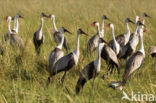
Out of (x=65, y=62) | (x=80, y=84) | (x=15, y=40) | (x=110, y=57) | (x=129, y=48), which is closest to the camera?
(x=80, y=84)

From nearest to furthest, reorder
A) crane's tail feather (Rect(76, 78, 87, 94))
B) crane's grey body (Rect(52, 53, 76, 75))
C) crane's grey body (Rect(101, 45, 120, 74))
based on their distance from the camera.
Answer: crane's tail feather (Rect(76, 78, 87, 94))
crane's grey body (Rect(52, 53, 76, 75))
crane's grey body (Rect(101, 45, 120, 74))

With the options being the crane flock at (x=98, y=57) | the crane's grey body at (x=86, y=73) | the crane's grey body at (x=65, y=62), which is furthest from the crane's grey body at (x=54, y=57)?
the crane's grey body at (x=86, y=73)

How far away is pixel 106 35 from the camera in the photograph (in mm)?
8633

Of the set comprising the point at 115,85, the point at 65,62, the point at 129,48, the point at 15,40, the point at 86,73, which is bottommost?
the point at 115,85

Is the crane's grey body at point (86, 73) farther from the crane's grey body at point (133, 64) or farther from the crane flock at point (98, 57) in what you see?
the crane's grey body at point (133, 64)

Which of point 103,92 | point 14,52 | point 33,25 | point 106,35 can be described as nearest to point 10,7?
point 33,25

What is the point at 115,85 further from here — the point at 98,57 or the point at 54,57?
the point at 54,57

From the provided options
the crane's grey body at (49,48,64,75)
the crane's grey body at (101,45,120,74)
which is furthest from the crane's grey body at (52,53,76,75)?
the crane's grey body at (101,45,120,74)

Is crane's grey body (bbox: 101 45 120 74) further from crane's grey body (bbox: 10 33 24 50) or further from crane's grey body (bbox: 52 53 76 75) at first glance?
crane's grey body (bbox: 10 33 24 50)

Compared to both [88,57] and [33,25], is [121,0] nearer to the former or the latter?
[33,25]

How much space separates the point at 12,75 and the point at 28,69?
353 millimetres

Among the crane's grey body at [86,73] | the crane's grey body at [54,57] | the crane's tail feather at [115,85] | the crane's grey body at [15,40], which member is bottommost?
the crane's tail feather at [115,85]

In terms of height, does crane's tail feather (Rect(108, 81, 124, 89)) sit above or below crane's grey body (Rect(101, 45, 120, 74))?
below

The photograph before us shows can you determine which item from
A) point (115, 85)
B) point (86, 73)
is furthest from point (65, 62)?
point (115, 85)
